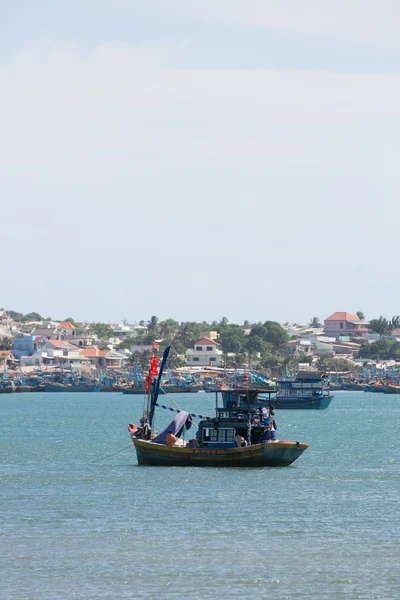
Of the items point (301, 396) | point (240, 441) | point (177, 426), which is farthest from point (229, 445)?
point (301, 396)

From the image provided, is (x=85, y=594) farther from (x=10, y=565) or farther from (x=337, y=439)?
(x=337, y=439)

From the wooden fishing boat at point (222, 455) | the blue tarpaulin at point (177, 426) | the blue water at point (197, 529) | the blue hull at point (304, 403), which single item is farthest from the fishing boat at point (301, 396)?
the wooden fishing boat at point (222, 455)

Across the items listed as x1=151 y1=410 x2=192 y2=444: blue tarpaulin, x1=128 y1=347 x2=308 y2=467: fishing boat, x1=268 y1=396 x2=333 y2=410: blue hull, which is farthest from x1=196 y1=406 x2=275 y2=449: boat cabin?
x1=268 y1=396 x2=333 y2=410: blue hull

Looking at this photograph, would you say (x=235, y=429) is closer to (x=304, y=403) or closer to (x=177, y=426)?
(x=177, y=426)

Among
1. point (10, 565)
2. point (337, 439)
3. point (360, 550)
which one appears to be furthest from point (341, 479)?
point (337, 439)

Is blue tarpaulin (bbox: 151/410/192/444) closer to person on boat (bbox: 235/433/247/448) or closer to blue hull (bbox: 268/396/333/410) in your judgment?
person on boat (bbox: 235/433/247/448)

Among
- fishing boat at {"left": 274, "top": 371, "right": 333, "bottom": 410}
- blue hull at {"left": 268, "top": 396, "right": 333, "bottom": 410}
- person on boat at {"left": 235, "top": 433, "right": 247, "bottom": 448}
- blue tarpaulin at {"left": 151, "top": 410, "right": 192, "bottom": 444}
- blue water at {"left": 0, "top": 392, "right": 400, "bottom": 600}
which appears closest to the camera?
blue water at {"left": 0, "top": 392, "right": 400, "bottom": 600}

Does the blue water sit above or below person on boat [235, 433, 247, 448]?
below

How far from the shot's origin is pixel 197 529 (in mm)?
46062

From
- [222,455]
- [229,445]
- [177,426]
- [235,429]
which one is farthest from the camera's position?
[177,426]

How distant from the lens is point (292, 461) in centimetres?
6769

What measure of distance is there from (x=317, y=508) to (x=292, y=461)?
1600 centimetres

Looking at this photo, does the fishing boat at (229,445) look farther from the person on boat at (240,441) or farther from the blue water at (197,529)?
the blue water at (197,529)

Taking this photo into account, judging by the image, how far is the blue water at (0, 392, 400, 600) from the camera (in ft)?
119
